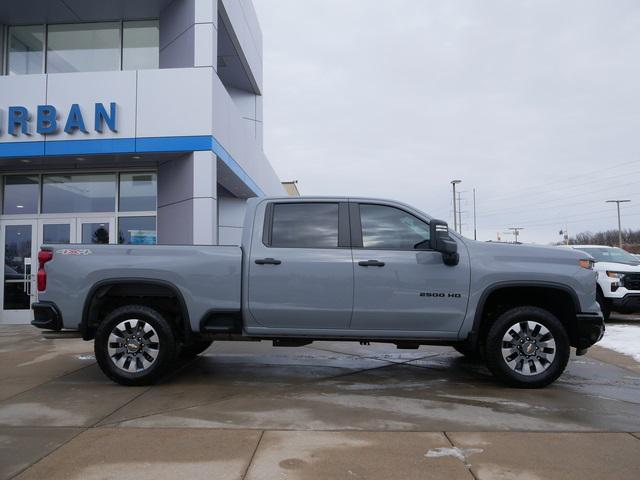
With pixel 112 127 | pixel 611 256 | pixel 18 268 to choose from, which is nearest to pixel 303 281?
pixel 112 127

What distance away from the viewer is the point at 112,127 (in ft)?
36.3

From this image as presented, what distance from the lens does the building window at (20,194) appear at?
1280 centimetres

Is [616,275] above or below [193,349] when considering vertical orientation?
above

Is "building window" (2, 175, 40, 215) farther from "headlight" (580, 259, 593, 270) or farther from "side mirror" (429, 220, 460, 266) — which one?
"headlight" (580, 259, 593, 270)

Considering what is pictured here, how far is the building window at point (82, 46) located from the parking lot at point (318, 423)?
889 centimetres

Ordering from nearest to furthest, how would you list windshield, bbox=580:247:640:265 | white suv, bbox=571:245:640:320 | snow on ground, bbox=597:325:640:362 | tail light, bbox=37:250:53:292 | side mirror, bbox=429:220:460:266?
side mirror, bbox=429:220:460:266 < tail light, bbox=37:250:53:292 < snow on ground, bbox=597:325:640:362 < white suv, bbox=571:245:640:320 < windshield, bbox=580:247:640:265

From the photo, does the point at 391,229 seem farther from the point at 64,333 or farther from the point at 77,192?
the point at 77,192

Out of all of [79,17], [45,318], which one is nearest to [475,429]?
[45,318]

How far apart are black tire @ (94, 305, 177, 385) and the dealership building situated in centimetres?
510

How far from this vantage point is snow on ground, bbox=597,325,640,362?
8.24 m

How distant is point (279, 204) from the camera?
6.05m

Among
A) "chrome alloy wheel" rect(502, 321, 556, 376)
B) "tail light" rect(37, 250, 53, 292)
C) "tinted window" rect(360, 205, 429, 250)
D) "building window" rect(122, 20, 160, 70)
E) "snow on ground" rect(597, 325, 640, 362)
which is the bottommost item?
"snow on ground" rect(597, 325, 640, 362)

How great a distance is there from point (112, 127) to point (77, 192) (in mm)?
2624

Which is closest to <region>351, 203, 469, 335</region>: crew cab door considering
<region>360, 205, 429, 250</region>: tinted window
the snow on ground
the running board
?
<region>360, 205, 429, 250</region>: tinted window
